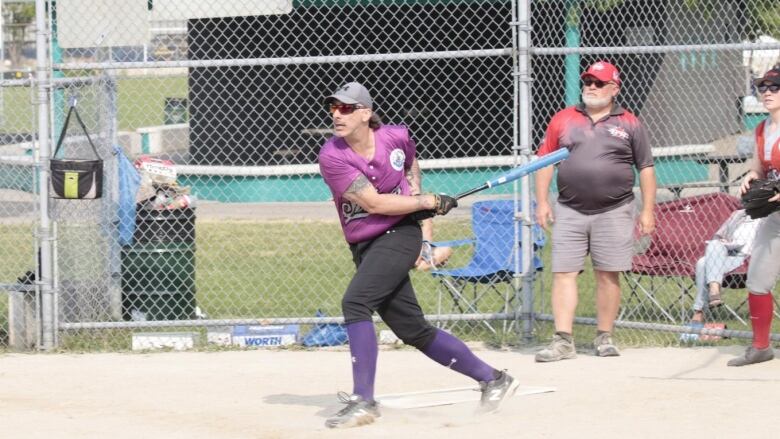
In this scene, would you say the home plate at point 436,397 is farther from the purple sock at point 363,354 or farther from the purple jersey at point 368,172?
the purple jersey at point 368,172

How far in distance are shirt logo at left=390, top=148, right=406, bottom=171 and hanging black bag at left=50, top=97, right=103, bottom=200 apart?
274 centimetres

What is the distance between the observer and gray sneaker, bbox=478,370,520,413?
7066 millimetres

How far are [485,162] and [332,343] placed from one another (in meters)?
8.87

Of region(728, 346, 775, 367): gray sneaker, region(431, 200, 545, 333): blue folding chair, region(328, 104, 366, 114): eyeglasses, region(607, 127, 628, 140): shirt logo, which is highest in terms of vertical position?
region(328, 104, 366, 114): eyeglasses

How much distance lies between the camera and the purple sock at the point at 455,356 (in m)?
7.00

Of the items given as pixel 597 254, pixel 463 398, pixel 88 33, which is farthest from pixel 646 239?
pixel 88 33

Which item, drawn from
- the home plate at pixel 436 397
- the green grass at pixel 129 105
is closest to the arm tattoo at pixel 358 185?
the home plate at pixel 436 397

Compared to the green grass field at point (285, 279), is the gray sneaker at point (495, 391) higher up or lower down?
lower down

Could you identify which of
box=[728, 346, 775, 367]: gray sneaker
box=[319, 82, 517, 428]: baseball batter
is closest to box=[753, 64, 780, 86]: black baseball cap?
box=[728, 346, 775, 367]: gray sneaker

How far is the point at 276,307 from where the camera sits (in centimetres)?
1108

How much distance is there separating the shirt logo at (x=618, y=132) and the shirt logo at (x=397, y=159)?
1.95m

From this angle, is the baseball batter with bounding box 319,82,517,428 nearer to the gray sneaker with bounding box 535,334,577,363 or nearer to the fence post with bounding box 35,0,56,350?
the gray sneaker with bounding box 535,334,577,363

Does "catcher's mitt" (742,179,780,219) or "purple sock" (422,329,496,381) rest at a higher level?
"catcher's mitt" (742,179,780,219)

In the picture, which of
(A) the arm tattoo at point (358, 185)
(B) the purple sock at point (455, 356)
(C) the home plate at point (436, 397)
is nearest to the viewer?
(A) the arm tattoo at point (358, 185)
